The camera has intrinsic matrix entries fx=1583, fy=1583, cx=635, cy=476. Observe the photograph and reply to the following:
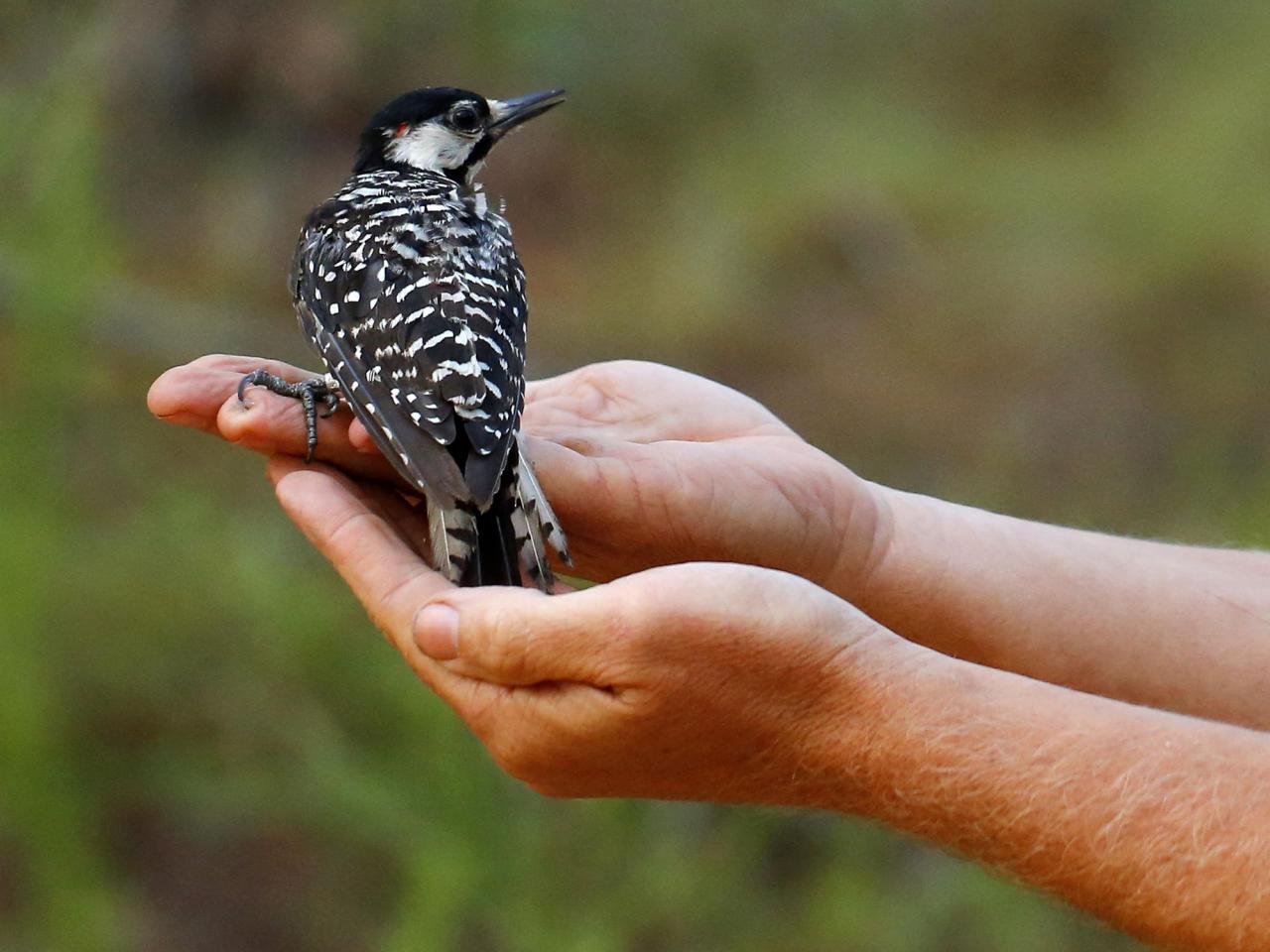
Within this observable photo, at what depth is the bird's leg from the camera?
8.90 feet

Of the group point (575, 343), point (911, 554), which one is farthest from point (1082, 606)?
point (575, 343)

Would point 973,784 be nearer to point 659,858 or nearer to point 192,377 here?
point 192,377

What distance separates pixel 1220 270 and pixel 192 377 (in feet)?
21.6

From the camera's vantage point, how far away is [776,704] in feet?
7.32

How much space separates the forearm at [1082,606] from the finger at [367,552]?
0.92 metres

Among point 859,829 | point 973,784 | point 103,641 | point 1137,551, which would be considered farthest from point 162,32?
point 973,784

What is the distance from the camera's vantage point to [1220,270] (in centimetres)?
801

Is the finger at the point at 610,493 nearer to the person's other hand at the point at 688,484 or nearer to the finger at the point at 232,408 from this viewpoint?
the person's other hand at the point at 688,484

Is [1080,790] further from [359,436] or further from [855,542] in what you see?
[359,436]

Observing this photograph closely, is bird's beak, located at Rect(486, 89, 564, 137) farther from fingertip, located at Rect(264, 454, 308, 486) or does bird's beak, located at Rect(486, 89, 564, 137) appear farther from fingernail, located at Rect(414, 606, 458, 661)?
fingernail, located at Rect(414, 606, 458, 661)

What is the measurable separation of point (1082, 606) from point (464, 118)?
1.99m

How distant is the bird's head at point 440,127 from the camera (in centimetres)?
391

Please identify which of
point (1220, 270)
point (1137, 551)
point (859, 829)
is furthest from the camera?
point (1220, 270)

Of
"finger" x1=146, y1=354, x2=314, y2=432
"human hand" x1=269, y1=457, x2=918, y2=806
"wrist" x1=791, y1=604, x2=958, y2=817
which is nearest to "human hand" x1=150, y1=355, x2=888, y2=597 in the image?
"finger" x1=146, y1=354, x2=314, y2=432
